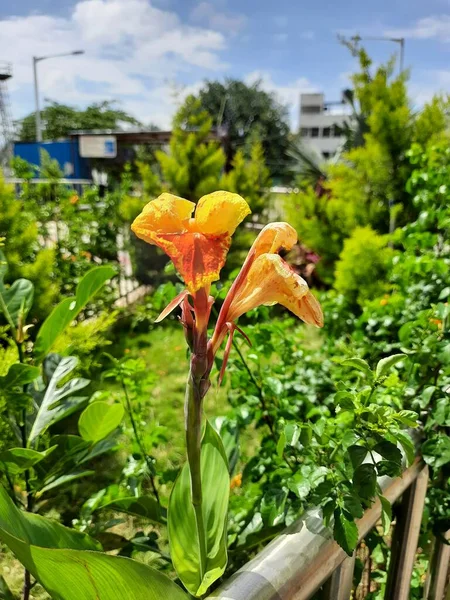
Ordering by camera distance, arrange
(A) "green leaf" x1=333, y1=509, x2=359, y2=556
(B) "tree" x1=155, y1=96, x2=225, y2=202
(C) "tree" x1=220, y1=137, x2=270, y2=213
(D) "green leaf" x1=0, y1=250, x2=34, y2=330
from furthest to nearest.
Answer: (C) "tree" x1=220, y1=137, x2=270, y2=213, (B) "tree" x1=155, y1=96, x2=225, y2=202, (D) "green leaf" x1=0, y1=250, x2=34, y2=330, (A) "green leaf" x1=333, y1=509, x2=359, y2=556

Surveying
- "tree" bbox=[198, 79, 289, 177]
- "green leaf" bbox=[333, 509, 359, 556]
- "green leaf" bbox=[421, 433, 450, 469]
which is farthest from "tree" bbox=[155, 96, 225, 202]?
"tree" bbox=[198, 79, 289, 177]

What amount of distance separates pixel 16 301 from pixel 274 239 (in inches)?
43.4

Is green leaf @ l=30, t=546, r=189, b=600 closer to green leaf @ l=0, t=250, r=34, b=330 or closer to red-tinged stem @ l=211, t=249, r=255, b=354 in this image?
red-tinged stem @ l=211, t=249, r=255, b=354

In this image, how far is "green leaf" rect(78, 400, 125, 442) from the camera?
1.45 metres

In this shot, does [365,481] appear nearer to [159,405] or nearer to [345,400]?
[345,400]

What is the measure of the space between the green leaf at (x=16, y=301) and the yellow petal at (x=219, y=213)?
3.36ft

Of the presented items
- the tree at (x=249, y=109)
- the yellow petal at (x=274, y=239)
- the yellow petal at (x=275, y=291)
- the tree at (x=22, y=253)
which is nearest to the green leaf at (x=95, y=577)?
the yellow petal at (x=275, y=291)

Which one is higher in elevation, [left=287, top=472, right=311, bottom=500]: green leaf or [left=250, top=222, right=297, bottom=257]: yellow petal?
[left=250, top=222, right=297, bottom=257]: yellow petal

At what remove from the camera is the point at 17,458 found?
3.71 ft

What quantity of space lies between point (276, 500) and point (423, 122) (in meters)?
Result: 4.90

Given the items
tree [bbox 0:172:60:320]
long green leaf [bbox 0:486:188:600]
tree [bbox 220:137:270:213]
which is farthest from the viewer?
tree [bbox 220:137:270:213]

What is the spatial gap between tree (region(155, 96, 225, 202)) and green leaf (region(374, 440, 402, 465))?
5447mm

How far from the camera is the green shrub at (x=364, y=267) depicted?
14.1 feet

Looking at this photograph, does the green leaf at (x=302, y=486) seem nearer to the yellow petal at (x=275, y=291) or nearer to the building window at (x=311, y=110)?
the yellow petal at (x=275, y=291)
